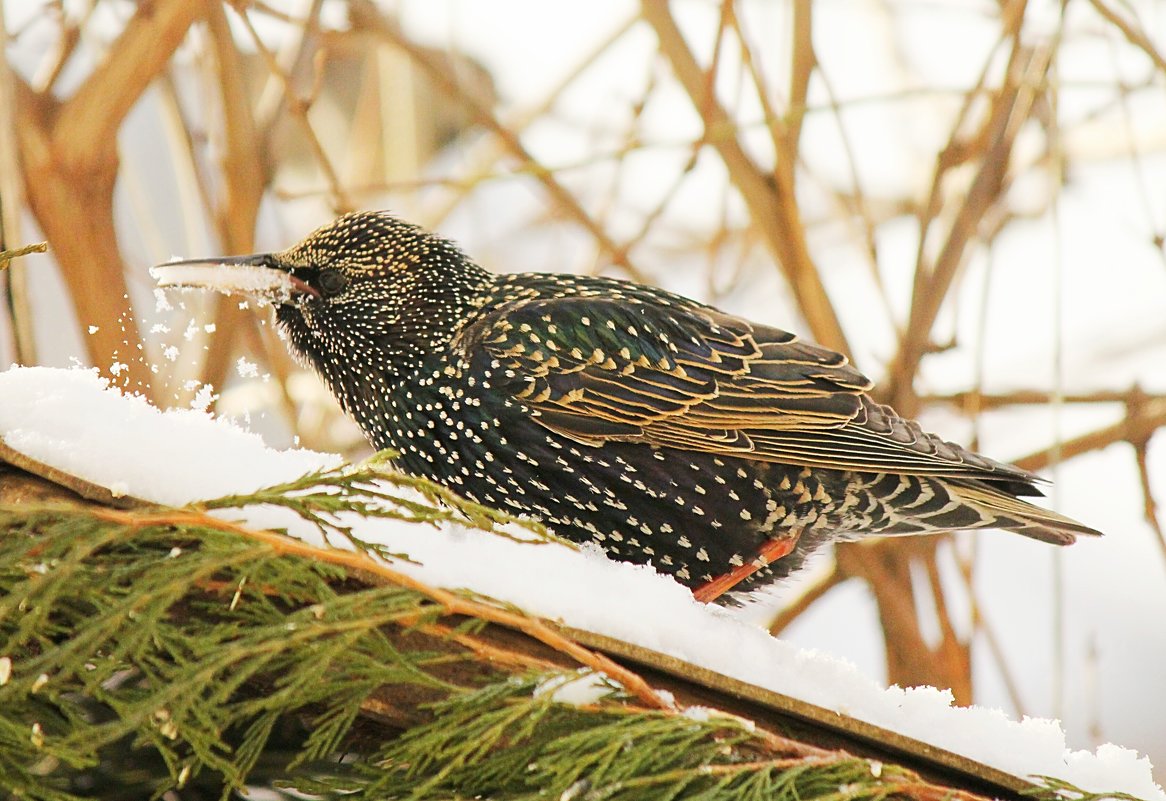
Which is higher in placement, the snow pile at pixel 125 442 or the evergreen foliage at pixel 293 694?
the snow pile at pixel 125 442

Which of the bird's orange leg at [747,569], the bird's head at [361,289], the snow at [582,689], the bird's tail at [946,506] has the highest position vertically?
the bird's head at [361,289]

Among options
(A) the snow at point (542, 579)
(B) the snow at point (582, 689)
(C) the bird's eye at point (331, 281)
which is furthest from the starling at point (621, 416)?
(B) the snow at point (582, 689)

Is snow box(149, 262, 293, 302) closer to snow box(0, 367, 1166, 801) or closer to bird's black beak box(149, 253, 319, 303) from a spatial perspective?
bird's black beak box(149, 253, 319, 303)

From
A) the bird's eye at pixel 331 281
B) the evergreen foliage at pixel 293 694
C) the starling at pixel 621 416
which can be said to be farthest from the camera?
the bird's eye at pixel 331 281

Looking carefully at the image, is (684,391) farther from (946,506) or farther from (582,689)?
(582,689)

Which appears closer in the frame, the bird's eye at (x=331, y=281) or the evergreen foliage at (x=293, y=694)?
the evergreen foliage at (x=293, y=694)

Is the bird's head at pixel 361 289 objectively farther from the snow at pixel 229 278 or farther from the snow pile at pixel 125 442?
the snow pile at pixel 125 442

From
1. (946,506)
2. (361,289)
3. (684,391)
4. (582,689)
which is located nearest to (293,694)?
(582,689)
